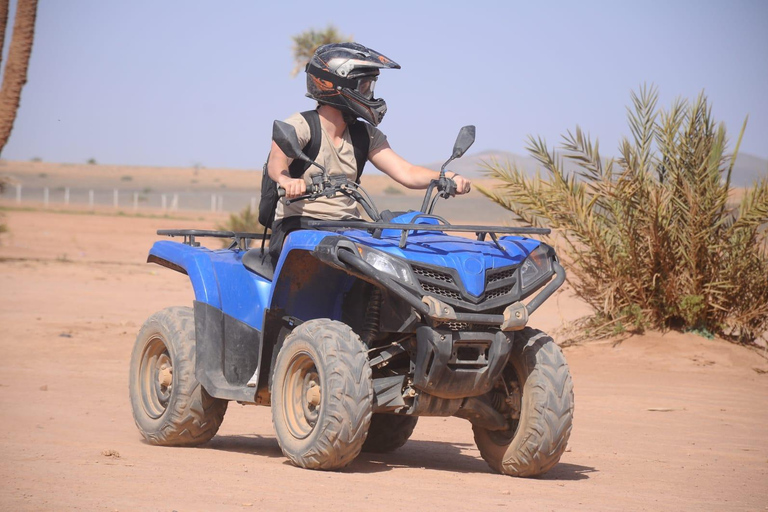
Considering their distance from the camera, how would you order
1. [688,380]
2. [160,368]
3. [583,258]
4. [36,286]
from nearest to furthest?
[160,368], [688,380], [583,258], [36,286]

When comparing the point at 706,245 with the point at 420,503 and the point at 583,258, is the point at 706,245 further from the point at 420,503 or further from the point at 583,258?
the point at 420,503

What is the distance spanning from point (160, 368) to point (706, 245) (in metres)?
7.98

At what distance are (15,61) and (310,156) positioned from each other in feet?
57.2

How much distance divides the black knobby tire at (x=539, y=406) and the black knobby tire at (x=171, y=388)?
2166 mm

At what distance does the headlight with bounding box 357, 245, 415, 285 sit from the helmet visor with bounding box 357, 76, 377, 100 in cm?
133

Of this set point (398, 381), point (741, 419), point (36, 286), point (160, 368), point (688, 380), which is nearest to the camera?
point (398, 381)

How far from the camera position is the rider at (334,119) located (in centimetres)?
645

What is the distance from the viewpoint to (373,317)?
244 inches

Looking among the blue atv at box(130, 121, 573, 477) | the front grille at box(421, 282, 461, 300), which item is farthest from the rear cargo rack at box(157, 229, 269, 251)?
the front grille at box(421, 282, 461, 300)

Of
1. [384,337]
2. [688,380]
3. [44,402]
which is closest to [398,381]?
[384,337]

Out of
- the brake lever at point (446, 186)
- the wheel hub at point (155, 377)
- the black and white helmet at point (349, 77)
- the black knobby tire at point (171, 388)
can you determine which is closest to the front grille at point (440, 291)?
the brake lever at point (446, 186)

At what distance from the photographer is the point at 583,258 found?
14094mm

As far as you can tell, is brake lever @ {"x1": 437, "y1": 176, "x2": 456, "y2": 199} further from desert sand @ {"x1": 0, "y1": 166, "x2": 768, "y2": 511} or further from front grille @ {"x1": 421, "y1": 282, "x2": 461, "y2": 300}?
→ desert sand @ {"x1": 0, "y1": 166, "x2": 768, "y2": 511}

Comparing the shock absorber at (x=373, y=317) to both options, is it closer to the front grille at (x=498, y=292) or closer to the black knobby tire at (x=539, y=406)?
the front grille at (x=498, y=292)
